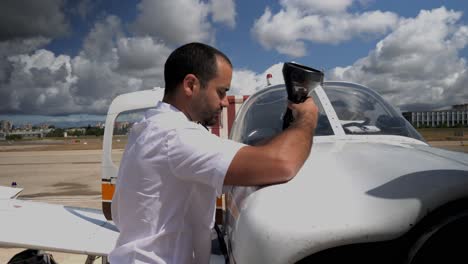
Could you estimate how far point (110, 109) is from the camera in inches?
227

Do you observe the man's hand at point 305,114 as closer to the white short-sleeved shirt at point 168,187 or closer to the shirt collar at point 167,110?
the white short-sleeved shirt at point 168,187

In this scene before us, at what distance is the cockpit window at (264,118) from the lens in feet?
9.63

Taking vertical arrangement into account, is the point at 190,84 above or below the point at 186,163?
above

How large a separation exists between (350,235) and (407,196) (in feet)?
0.86

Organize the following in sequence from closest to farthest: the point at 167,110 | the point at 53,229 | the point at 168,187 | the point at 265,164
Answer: the point at 265,164, the point at 168,187, the point at 167,110, the point at 53,229

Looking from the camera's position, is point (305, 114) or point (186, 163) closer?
point (186, 163)

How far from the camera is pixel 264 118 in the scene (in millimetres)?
3293

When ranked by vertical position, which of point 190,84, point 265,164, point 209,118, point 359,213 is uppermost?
point 190,84

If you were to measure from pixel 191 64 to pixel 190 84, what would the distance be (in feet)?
0.31

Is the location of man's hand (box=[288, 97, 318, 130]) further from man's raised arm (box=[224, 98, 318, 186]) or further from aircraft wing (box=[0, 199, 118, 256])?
aircraft wing (box=[0, 199, 118, 256])

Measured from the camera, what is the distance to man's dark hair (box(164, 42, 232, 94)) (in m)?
1.76

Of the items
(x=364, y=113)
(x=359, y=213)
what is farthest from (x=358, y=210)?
(x=364, y=113)

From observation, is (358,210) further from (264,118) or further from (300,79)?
(264,118)

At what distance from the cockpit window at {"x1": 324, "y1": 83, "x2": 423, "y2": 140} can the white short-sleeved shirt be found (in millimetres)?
1460
